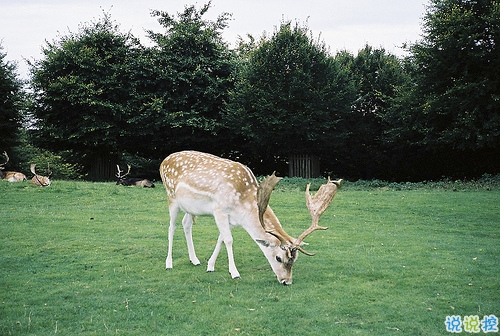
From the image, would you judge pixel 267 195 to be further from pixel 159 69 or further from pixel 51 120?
pixel 51 120

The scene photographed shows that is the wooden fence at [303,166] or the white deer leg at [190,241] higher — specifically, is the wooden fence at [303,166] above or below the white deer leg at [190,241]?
above

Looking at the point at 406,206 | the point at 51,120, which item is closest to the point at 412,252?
the point at 406,206

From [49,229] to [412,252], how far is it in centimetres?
801

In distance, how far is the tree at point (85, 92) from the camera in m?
25.5

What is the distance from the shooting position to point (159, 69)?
86.8ft

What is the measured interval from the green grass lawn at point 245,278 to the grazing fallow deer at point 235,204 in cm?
40

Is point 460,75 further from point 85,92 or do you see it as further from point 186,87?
point 85,92

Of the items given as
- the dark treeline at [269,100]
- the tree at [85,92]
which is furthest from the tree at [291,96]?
the tree at [85,92]

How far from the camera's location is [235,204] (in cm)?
759

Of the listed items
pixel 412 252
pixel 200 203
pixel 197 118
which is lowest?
pixel 412 252

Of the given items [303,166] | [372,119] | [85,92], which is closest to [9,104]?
[85,92]

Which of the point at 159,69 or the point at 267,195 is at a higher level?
the point at 159,69

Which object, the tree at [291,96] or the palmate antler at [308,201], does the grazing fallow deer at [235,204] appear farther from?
the tree at [291,96]

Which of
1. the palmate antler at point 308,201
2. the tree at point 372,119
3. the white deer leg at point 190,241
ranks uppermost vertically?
the tree at point 372,119
